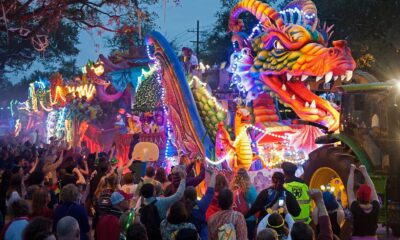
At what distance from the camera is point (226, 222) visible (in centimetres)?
554

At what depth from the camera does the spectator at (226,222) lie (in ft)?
18.1

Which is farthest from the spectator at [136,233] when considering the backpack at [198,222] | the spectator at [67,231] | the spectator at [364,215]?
the spectator at [364,215]

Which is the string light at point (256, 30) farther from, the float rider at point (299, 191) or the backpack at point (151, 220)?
the backpack at point (151, 220)

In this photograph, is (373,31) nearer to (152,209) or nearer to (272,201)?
(272,201)

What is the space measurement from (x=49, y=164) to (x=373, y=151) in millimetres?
5929

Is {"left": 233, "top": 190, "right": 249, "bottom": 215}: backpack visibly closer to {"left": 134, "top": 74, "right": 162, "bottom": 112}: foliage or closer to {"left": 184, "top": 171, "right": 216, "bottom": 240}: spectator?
{"left": 184, "top": 171, "right": 216, "bottom": 240}: spectator

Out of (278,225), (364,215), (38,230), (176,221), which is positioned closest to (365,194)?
(364,215)

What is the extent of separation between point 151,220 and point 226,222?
105cm

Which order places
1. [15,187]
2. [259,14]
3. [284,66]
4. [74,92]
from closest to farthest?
[15,187], [284,66], [259,14], [74,92]

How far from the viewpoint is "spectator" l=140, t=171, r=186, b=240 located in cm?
612

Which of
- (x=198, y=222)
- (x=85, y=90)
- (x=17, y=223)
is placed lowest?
(x=198, y=222)

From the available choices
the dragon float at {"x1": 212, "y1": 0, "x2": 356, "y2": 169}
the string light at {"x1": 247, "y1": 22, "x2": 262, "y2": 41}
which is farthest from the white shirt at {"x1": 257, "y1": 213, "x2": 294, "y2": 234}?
the string light at {"x1": 247, "y1": 22, "x2": 262, "y2": 41}

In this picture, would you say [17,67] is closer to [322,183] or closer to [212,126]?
[212,126]

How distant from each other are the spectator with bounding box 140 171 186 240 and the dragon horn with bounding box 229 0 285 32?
8686 mm
